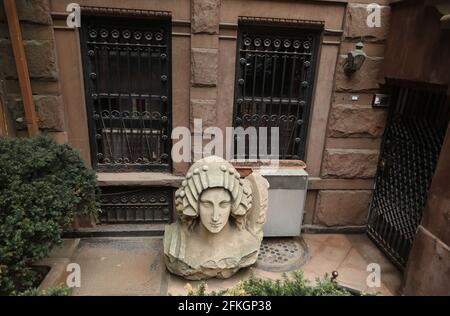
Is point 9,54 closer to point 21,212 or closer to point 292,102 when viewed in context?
point 21,212

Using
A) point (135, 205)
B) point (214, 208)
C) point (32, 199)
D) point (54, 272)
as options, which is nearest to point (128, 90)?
point (135, 205)

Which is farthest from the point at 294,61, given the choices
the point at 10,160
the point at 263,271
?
the point at 10,160

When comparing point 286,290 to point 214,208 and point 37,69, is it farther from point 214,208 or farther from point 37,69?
point 37,69

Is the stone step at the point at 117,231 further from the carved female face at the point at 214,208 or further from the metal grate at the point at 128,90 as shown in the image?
the carved female face at the point at 214,208

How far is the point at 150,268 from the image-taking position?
12.9 feet

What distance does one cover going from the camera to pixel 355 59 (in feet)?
13.1

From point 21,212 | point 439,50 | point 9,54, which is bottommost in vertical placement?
point 21,212

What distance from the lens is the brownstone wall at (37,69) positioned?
12.0 ft

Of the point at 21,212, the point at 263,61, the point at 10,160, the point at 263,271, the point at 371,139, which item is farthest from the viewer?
the point at 371,139

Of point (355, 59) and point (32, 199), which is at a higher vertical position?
point (355, 59)

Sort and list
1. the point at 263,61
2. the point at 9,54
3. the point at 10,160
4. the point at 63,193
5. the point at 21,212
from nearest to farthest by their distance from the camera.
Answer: the point at 21,212 < the point at 10,160 < the point at 63,193 < the point at 9,54 < the point at 263,61

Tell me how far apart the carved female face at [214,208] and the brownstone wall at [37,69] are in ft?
7.58

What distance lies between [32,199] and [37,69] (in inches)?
69.4

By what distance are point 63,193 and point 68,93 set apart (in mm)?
1455
